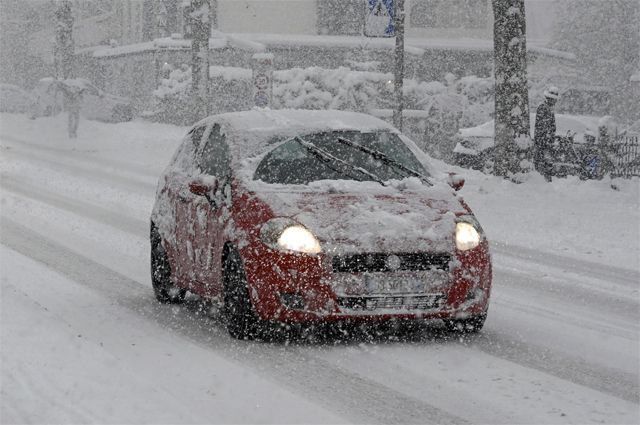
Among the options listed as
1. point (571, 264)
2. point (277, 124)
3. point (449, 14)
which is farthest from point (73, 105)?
point (277, 124)

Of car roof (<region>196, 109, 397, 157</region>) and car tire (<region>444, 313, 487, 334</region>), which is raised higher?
car roof (<region>196, 109, 397, 157</region>)

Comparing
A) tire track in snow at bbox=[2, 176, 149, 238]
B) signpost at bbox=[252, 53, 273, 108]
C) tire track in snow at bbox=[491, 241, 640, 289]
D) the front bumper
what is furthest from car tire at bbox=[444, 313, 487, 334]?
signpost at bbox=[252, 53, 273, 108]

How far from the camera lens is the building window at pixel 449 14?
55.2 m

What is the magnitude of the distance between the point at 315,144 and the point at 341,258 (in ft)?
4.86

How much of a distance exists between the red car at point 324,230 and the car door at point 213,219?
0.01 m

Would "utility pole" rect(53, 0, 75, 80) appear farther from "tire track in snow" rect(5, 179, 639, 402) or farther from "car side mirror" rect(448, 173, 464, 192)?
"tire track in snow" rect(5, 179, 639, 402)

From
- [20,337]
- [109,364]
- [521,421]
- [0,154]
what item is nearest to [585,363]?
[521,421]

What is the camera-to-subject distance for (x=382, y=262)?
25.9 ft

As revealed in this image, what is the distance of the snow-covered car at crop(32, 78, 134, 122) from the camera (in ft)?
158

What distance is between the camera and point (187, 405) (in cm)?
620

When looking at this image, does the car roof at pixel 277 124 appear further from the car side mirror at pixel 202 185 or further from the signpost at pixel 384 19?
the signpost at pixel 384 19

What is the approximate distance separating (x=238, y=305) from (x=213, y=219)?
2.72 ft

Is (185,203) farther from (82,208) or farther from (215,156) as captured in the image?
(82,208)

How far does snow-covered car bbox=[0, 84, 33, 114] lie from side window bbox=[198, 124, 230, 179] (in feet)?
157
